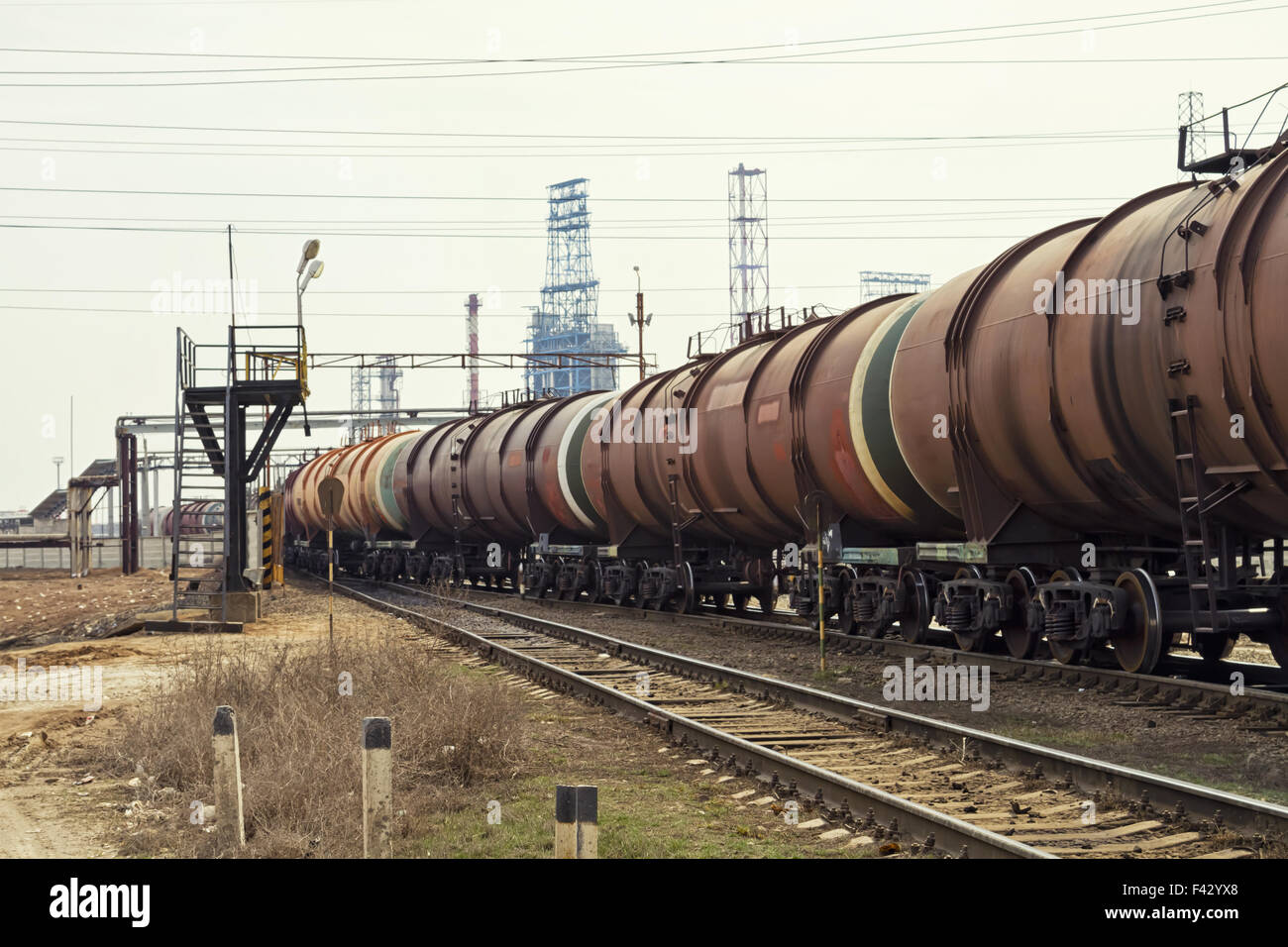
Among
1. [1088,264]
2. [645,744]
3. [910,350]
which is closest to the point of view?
[645,744]

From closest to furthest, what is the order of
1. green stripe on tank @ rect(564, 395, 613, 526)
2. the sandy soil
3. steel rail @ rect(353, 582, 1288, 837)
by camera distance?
steel rail @ rect(353, 582, 1288, 837)
the sandy soil
green stripe on tank @ rect(564, 395, 613, 526)

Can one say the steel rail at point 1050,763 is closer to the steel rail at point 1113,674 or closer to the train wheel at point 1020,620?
the steel rail at point 1113,674

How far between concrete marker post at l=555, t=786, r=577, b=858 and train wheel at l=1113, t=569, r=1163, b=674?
802 centimetres

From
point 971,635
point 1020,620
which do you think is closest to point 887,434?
point 971,635

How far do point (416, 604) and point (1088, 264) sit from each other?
18.3 metres

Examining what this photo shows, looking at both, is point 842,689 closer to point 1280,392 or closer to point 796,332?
point 1280,392

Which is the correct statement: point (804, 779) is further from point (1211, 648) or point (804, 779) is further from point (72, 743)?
point (72, 743)

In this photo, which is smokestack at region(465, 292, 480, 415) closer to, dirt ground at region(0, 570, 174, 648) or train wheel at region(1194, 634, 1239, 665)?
dirt ground at region(0, 570, 174, 648)

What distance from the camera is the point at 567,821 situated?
17.0 feet

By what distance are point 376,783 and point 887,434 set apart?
988 cm

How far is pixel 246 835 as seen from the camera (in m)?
7.73

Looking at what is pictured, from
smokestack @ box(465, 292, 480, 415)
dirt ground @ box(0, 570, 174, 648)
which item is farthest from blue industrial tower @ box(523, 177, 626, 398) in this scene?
dirt ground @ box(0, 570, 174, 648)

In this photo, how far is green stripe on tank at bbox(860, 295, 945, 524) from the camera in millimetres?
15203
